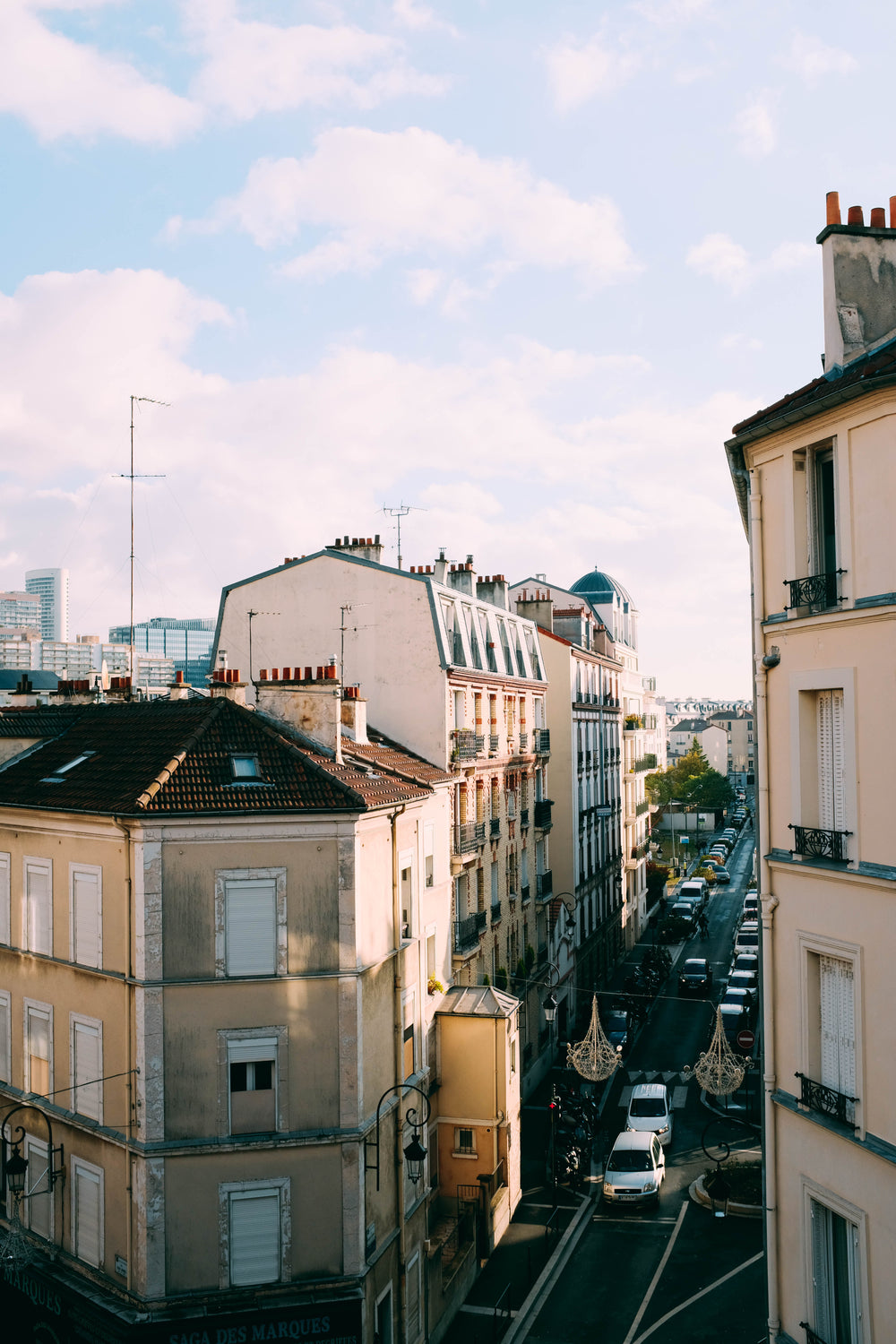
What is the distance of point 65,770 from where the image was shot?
23531mm

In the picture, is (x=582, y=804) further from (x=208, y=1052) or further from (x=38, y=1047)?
(x=208, y=1052)

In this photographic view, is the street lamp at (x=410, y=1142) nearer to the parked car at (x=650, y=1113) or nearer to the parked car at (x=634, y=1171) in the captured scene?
the parked car at (x=634, y=1171)

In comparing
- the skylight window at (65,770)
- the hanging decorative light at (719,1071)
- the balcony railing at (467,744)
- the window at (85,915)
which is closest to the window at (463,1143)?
the hanging decorative light at (719,1071)

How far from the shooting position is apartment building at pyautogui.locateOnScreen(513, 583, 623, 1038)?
4634cm

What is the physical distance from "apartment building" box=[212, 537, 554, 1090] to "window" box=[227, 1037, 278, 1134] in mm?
A: 10756

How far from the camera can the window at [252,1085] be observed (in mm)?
19844

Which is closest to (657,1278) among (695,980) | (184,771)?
(184,771)

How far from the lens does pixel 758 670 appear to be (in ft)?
47.4

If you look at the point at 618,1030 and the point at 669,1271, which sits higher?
the point at 618,1030

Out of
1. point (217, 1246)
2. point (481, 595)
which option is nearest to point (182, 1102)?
point (217, 1246)

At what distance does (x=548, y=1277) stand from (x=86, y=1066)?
12.3 m

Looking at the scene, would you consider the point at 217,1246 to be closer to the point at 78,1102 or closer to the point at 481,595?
the point at 78,1102

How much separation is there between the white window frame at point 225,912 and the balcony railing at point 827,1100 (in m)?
10.1

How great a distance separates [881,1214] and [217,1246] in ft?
41.1
